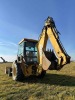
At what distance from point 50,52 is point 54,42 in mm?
730

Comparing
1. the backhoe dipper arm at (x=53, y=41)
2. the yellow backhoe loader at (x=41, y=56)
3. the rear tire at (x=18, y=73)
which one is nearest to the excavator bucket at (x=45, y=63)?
the yellow backhoe loader at (x=41, y=56)

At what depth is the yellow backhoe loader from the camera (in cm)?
933

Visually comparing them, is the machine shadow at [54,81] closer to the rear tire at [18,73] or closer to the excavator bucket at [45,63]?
the rear tire at [18,73]

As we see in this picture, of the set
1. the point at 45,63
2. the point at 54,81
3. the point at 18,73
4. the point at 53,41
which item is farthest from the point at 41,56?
the point at 54,81

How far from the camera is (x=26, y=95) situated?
8266 mm

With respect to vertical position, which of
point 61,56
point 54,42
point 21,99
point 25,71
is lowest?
point 21,99

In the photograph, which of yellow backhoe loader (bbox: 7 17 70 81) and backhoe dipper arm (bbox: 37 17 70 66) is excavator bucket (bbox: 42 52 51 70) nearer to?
yellow backhoe loader (bbox: 7 17 70 81)

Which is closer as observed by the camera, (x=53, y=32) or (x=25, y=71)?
A: (x=53, y=32)

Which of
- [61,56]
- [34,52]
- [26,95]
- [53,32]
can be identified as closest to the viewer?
[26,95]

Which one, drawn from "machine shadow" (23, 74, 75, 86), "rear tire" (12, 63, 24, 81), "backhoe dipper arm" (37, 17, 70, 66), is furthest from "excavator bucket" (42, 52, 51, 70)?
"rear tire" (12, 63, 24, 81)

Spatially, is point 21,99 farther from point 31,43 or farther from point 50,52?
point 31,43

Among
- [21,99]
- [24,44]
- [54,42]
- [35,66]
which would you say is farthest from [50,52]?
[21,99]

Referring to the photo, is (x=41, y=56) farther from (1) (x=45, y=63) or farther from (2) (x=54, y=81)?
(2) (x=54, y=81)

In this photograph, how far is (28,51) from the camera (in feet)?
39.9
